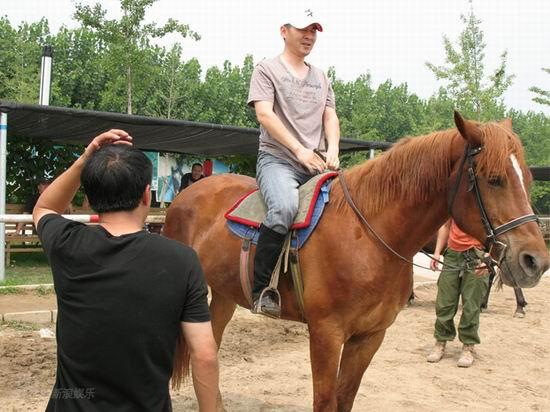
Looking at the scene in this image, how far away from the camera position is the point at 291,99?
12.8 ft

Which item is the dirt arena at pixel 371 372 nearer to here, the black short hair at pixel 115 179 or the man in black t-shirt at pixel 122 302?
the man in black t-shirt at pixel 122 302

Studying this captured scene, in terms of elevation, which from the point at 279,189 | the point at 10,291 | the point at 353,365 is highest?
the point at 279,189

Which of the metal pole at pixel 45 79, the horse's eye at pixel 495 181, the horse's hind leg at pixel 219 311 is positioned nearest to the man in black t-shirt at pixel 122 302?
the horse's eye at pixel 495 181

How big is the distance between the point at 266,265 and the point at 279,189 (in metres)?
0.50

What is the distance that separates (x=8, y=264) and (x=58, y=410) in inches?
413

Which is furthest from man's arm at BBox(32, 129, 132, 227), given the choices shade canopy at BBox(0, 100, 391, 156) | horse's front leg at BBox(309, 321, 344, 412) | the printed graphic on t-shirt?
shade canopy at BBox(0, 100, 391, 156)

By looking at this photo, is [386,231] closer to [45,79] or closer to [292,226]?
[292,226]

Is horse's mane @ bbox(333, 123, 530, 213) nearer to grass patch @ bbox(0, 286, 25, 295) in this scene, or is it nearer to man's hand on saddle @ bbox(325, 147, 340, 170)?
man's hand on saddle @ bbox(325, 147, 340, 170)

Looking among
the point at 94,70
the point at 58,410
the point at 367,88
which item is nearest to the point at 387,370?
the point at 58,410

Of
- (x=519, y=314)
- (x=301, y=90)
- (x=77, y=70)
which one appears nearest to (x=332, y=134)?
(x=301, y=90)

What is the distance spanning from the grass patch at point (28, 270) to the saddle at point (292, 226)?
5.83m

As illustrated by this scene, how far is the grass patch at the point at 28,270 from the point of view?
28.9ft

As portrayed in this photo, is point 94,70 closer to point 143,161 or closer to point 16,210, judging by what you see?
point 16,210

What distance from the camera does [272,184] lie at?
3680mm
